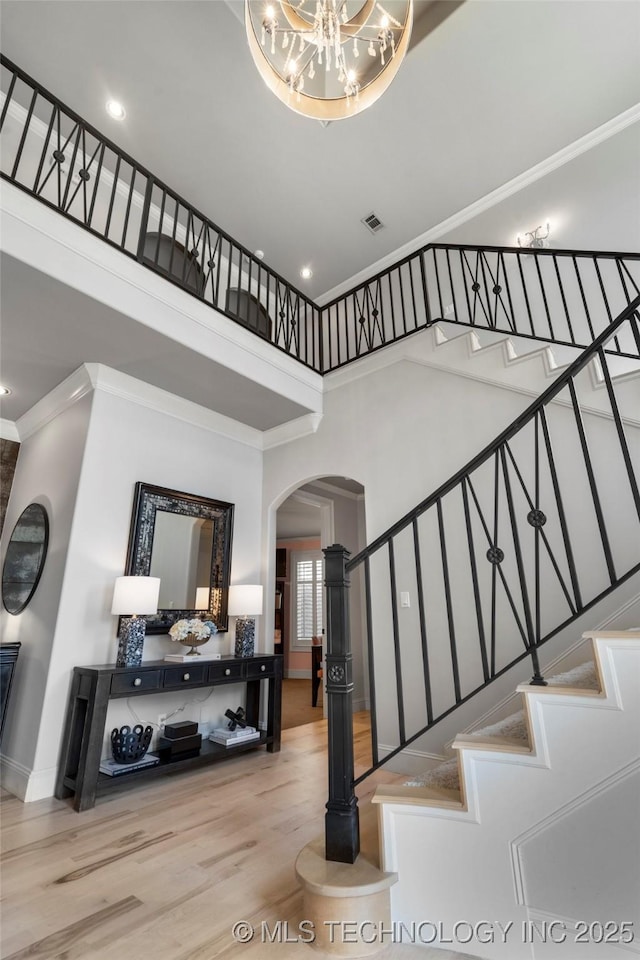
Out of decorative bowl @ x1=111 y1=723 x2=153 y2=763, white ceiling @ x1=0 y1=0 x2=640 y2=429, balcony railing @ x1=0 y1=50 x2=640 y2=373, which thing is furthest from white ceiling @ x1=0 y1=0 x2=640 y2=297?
decorative bowl @ x1=111 y1=723 x2=153 y2=763

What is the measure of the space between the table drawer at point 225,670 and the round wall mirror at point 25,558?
1.58 metres

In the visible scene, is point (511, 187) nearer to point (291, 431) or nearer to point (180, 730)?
point (291, 431)

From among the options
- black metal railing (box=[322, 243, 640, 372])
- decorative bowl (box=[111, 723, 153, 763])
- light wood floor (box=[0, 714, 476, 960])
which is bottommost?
light wood floor (box=[0, 714, 476, 960])

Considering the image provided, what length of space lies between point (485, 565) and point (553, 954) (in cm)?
204

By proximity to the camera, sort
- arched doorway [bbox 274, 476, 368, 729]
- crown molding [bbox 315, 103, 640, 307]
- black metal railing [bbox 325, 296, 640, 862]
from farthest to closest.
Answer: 1. arched doorway [bbox 274, 476, 368, 729]
2. crown molding [bbox 315, 103, 640, 307]
3. black metal railing [bbox 325, 296, 640, 862]

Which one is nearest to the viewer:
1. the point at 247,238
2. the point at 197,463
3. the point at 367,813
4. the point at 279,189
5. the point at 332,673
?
the point at 332,673

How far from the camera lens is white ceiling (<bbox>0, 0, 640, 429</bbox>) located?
131 inches

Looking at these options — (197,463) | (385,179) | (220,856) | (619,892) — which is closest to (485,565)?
(619,892)

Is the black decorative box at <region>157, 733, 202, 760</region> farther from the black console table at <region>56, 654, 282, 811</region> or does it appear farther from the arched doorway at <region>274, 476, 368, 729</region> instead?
the arched doorway at <region>274, 476, 368, 729</region>

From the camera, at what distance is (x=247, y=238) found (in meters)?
5.31

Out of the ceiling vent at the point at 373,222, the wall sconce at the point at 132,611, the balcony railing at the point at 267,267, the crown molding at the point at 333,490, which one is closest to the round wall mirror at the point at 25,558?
the wall sconce at the point at 132,611

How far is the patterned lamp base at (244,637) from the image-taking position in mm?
3885

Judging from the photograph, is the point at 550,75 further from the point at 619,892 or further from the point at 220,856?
the point at 220,856

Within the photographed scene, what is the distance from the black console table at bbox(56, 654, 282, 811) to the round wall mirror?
0.95 metres
